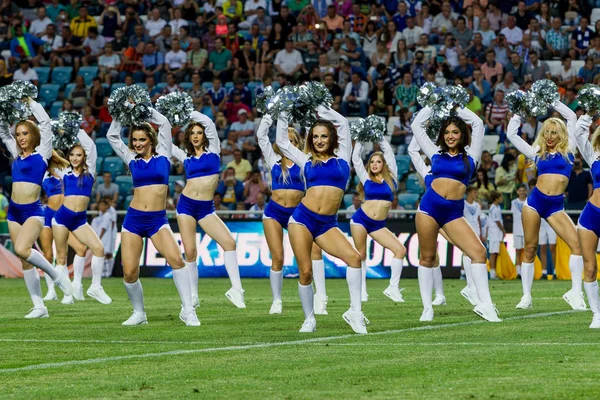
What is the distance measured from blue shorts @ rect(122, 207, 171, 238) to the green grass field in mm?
917

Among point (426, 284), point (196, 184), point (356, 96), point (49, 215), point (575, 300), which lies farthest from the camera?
point (356, 96)

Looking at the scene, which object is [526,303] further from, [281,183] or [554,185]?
[281,183]

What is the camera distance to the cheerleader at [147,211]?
11.0 meters

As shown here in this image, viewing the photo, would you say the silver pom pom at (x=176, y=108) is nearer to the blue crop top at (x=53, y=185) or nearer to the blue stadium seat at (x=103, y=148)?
the blue crop top at (x=53, y=185)

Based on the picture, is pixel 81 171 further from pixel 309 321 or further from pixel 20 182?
pixel 309 321

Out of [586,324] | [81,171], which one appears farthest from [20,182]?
[586,324]

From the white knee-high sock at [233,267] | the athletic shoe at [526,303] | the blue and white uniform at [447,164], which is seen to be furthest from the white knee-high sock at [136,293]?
the athletic shoe at [526,303]

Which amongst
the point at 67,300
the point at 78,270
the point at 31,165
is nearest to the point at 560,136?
the point at 31,165

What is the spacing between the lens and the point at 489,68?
79.3 feet

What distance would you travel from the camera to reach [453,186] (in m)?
11.0

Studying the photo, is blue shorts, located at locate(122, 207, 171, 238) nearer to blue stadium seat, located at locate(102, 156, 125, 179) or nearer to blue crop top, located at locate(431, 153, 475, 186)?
Answer: blue crop top, located at locate(431, 153, 475, 186)

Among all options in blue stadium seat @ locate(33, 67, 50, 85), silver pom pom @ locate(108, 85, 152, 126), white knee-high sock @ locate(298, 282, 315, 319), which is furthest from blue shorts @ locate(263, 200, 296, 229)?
blue stadium seat @ locate(33, 67, 50, 85)

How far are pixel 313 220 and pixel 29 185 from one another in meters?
3.79

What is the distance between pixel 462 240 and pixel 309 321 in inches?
71.3
